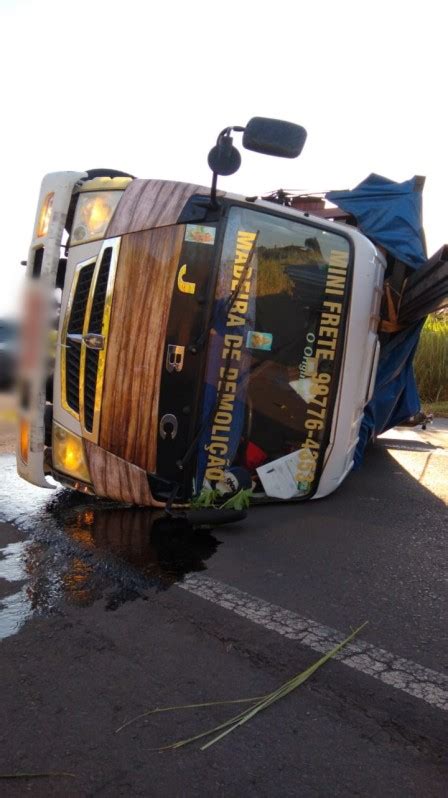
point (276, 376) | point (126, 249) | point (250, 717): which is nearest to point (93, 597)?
point (250, 717)

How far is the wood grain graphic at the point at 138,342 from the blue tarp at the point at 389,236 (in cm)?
205

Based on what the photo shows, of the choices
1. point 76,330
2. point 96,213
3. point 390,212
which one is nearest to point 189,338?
point 76,330

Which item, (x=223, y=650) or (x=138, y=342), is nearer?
(x=223, y=650)

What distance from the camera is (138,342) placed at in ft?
12.1

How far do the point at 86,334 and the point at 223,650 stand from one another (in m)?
1.97

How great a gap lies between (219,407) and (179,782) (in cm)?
219

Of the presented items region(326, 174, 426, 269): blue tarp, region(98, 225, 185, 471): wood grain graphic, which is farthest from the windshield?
region(326, 174, 426, 269): blue tarp

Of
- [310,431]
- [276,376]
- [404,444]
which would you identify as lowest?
[404,444]

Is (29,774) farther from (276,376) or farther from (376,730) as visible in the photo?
(276,376)

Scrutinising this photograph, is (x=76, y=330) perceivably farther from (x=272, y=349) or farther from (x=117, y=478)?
(x=272, y=349)

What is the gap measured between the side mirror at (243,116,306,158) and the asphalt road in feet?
6.92

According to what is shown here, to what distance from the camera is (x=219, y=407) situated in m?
3.73

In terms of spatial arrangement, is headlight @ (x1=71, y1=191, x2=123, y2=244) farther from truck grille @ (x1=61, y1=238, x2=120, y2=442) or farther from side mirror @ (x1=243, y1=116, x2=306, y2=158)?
side mirror @ (x1=243, y1=116, x2=306, y2=158)

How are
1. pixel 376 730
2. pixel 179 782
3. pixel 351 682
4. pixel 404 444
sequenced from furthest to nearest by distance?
pixel 404 444
pixel 351 682
pixel 376 730
pixel 179 782
